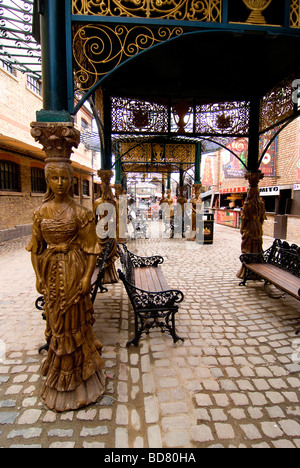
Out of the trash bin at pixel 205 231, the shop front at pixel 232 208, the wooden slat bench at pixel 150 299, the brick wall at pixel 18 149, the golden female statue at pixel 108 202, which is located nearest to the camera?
the wooden slat bench at pixel 150 299

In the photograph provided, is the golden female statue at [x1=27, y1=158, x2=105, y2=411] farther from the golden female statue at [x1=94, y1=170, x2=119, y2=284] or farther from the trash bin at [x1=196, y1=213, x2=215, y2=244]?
the trash bin at [x1=196, y1=213, x2=215, y2=244]

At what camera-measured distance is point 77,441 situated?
1967 millimetres

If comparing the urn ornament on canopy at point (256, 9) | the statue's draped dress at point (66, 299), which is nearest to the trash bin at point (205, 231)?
the urn ornament on canopy at point (256, 9)

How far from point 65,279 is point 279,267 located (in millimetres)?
4640

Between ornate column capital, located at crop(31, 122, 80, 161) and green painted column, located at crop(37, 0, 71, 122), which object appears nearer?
ornate column capital, located at crop(31, 122, 80, 161)

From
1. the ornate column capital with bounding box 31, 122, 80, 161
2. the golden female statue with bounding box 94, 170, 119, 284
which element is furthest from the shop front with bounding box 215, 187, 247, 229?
the ornate column capital with bounding box 31, 122, 80, 161

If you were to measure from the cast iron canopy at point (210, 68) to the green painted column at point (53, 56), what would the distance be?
0.96 m

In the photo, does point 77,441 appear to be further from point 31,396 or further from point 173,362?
point 173,362

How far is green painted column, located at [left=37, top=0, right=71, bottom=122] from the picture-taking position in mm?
2318

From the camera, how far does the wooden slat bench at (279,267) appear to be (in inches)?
163

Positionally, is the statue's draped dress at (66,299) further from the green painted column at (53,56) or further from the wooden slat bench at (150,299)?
the green painted column at (53,56)

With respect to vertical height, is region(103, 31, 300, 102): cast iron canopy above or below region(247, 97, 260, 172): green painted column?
above

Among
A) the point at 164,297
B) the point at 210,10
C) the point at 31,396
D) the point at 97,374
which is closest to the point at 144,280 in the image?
the point at 164,297

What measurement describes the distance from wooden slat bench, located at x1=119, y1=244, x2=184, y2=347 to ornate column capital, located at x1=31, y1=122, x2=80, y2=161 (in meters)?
1.62
